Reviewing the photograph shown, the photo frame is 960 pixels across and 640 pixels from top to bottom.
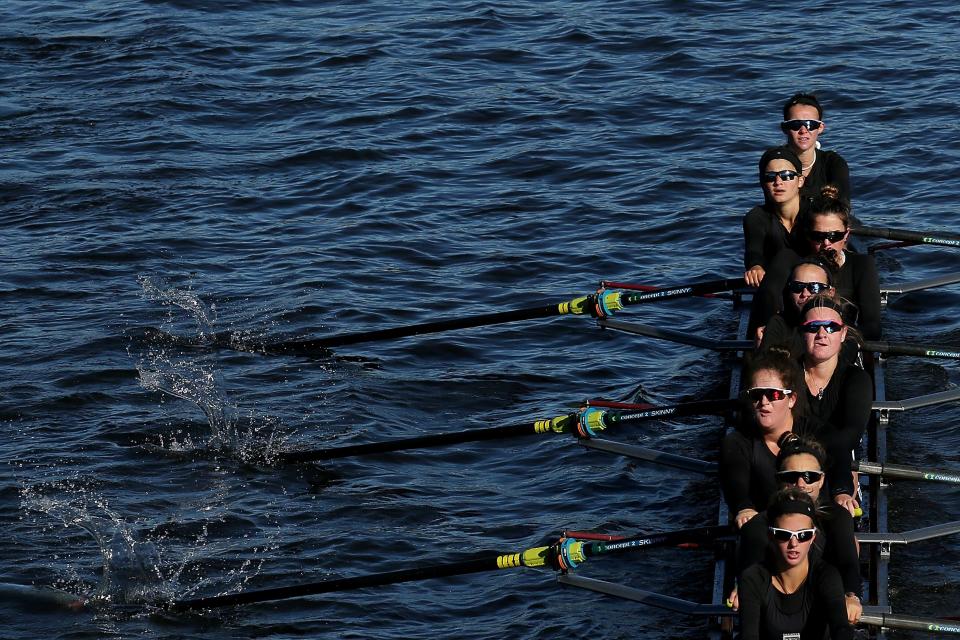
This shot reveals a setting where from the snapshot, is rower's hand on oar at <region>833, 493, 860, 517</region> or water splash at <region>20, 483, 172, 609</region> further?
water splash at <region>20, 483, 172, 609</region>

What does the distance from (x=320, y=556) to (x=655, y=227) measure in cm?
697

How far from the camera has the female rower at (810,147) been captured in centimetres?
1070

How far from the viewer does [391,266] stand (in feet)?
50.1

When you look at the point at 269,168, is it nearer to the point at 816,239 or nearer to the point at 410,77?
the point at 410,77

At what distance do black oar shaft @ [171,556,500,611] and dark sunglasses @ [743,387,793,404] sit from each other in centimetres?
196

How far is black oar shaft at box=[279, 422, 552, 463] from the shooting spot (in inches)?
408

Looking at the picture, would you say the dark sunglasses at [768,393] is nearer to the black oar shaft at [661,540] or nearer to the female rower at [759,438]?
the female rower at [759,438]

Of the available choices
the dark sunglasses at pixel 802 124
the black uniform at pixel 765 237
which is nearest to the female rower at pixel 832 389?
the black uniform at pixel 765 237

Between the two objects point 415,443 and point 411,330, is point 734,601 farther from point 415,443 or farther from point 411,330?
point 411,330

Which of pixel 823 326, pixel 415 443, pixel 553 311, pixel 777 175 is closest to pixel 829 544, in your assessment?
pixel 823 326

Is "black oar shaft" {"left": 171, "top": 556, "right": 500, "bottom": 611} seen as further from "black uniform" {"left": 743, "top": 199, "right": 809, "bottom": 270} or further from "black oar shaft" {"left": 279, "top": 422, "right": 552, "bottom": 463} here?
"black uniform" {"left": 743, "top": 199, "right": 809, "bottom": 270}

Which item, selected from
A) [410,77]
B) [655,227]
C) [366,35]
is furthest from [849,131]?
[366,35]

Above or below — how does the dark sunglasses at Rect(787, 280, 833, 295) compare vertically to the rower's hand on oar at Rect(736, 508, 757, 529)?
above

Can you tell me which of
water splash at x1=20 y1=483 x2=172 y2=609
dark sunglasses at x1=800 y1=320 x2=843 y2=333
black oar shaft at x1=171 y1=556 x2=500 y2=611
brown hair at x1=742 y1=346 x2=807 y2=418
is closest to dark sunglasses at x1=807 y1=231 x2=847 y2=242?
dark sunglasses at x1=800 y1=320 x2=843 y2=333
